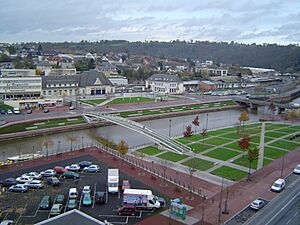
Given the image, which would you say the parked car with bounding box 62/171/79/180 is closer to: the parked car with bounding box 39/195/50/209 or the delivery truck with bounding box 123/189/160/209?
the parked car with bounding box 39/195/50/209

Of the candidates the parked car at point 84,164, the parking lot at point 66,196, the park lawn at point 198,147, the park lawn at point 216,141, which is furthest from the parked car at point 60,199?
the park lawn at point 216,141

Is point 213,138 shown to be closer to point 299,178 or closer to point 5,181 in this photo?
point 299,178

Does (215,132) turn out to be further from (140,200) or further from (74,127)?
(140,200)

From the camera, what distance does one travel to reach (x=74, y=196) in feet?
55.9

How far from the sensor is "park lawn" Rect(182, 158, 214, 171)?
2228 centimetres

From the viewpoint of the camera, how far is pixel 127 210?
15789 mm

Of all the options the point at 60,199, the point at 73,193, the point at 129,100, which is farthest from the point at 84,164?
the point at 129,100

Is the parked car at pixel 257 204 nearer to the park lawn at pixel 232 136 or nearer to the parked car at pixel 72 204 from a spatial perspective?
the parked car at pixel 72 204

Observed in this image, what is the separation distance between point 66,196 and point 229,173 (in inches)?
411

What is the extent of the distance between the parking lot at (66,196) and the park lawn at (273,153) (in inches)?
458

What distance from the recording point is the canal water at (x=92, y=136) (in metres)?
28.0

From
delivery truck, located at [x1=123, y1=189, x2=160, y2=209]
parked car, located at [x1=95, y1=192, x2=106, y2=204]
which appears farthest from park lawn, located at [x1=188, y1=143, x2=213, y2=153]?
parked car, located at [x1=95, y1=192, x2=106, y2=204]

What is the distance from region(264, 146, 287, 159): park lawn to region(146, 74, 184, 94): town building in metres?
37.4

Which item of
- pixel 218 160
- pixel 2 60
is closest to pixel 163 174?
pixel 218 160
